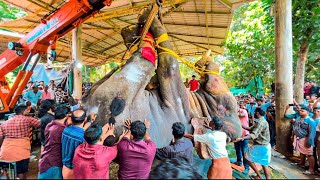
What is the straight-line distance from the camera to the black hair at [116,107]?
15.4 ft

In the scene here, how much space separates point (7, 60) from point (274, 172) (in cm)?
Result: 769

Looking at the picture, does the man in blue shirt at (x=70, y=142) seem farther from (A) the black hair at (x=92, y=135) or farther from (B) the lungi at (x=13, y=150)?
(B) the lungi at (x=13, y=150)

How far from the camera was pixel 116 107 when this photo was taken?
4746 mm

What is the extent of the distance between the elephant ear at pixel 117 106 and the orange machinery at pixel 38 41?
8.19 ft

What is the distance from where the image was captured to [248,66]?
48.2 ft

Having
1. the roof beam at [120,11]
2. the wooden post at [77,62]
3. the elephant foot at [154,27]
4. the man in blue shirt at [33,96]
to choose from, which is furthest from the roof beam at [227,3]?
the man in blue shirt at [33,96]

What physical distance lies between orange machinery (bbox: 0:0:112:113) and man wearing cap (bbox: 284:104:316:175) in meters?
5.71

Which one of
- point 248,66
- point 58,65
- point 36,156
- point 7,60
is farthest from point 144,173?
point 248,66

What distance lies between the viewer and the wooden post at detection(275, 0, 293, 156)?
674 cm

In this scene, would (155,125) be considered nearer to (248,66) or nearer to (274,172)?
(274,172)

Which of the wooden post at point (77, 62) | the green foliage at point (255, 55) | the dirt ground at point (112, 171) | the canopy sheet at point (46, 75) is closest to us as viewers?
the dirt ground at point (112, 171)

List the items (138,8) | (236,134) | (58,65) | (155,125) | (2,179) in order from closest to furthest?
(2,179) → (155,125) → (236,134) → (138,8) → (58,65)

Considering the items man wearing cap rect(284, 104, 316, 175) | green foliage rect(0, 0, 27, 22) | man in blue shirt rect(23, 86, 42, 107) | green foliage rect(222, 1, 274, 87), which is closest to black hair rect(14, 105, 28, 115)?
man in blue shirt rect(23, 86, 42, 107)

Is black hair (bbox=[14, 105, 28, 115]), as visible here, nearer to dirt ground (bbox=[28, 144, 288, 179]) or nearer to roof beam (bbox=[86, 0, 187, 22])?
dirt ground (bbox=[28, 144, 288, 179])
